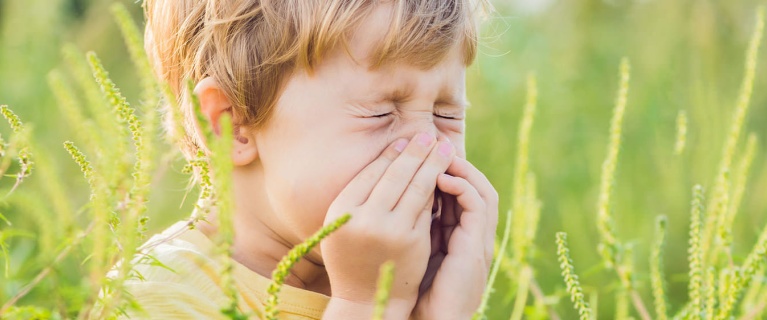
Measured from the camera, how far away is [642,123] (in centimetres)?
388

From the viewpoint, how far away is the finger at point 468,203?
182 centimetres

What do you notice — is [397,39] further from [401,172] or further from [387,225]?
[387,225]

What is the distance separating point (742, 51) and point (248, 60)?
105 inches

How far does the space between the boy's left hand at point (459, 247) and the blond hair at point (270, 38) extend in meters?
0.27

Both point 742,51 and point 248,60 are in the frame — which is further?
point 742,51

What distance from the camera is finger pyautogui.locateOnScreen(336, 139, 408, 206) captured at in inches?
66.7

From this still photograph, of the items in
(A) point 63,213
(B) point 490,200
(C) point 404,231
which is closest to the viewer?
(A) point 63,213

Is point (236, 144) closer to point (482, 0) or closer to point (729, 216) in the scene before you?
point (482, 0)

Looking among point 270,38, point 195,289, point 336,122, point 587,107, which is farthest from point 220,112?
point 587,107

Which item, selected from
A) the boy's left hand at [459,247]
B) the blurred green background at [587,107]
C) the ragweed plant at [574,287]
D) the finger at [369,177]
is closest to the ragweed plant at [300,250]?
the ragweed plant at [574,287]

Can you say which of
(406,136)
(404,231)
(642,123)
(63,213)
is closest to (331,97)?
(406,136)

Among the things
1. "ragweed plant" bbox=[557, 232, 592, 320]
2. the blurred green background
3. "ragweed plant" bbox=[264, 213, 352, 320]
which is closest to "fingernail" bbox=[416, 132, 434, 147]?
"ragweed plant" bbox=[557, 232, 592, 320]

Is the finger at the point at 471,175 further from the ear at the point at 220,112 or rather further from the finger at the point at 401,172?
the ear at the point at 220,112

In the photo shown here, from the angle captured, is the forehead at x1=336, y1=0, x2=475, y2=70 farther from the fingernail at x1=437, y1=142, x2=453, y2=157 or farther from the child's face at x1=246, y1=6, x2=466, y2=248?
the fingernail at x1=437, y1=142, x2=453, y2=157
